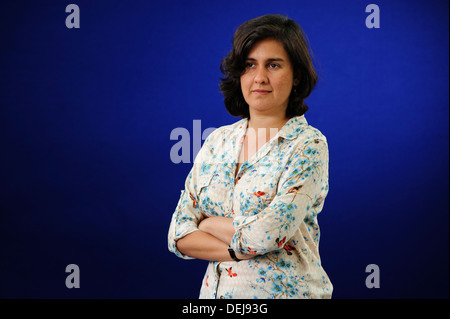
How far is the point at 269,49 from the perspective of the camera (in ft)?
5.92

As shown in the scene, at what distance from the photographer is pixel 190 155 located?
12.0ft

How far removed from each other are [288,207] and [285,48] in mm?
515

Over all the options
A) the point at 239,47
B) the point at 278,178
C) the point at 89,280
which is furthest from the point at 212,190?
the point at 89,280

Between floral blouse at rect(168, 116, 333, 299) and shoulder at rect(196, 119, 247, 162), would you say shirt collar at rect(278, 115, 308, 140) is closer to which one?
floral blouse at rect(168, 116, 333, 299)

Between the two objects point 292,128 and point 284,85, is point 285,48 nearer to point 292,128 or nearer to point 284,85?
point 284,85

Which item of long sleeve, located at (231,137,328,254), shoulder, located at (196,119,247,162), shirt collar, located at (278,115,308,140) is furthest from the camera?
shoulder, located at (196,119,247,162)

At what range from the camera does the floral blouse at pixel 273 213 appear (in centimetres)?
168

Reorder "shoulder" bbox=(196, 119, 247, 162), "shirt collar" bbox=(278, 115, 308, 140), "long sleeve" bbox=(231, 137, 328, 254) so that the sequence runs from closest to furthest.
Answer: "long sleeve" bbox=(231, 137, 328, 254)
"shirt collar" bbox=(278, 115, 308, 140)
"shoulder" bbox=(196, 119, 247, 162)

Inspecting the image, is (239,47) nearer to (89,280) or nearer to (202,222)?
(202,222)

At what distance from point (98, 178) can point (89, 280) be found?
741 millimetres

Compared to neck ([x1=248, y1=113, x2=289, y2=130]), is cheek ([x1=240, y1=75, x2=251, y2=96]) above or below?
above

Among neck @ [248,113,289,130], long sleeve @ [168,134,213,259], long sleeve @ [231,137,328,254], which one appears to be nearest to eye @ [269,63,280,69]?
neck @ [248,113,289,130]

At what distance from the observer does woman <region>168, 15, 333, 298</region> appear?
5.57 feet

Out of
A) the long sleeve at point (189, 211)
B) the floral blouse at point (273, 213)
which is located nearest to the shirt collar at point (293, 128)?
the floral blouse at point (273, 213)
